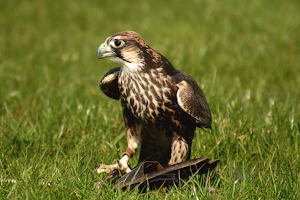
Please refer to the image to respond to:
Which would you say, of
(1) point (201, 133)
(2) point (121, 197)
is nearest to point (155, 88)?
(2) point (121, 197)

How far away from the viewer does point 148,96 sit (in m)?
3.09

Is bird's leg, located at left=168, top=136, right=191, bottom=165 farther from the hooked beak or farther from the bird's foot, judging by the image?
the hooked beak

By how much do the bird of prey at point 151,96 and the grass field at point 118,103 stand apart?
16.6 inches

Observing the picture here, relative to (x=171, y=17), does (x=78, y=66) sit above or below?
below

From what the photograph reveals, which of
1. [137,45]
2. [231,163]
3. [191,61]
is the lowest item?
[231,163]

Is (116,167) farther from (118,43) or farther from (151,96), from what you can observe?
(118,43)

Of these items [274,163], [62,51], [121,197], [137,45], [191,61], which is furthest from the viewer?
[62,51]

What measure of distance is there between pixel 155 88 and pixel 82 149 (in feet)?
3.76

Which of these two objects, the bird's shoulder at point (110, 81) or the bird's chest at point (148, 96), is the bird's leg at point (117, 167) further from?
the bird's shoulder at point (110, 81)

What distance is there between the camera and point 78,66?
25.1 ft

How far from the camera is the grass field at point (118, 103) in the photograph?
3.22 meters

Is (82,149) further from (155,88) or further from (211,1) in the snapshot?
(211,1)

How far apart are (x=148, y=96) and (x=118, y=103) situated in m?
2.22

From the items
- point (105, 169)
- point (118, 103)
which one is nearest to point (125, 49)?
point (105, 169)
